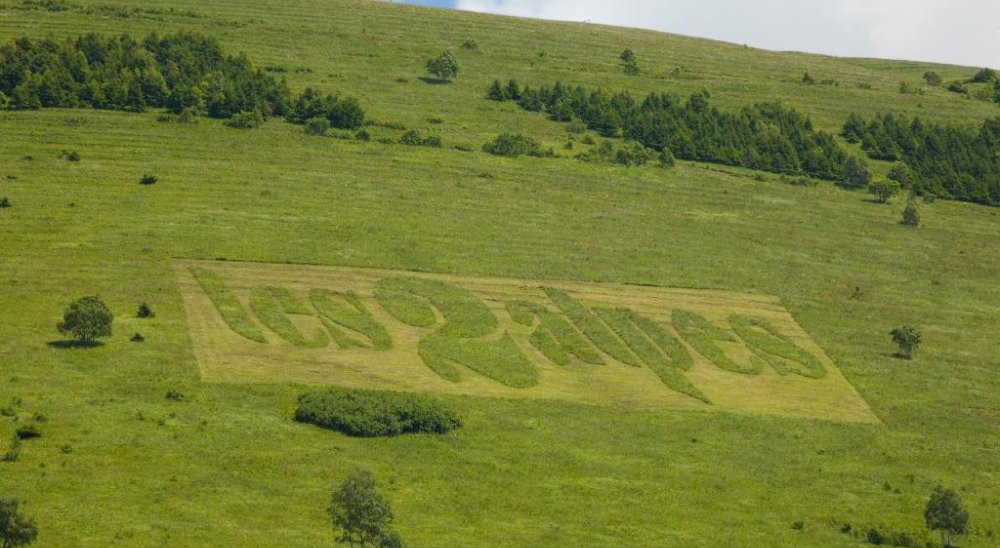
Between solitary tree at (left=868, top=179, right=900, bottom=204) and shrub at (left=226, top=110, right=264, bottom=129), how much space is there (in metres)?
69.4

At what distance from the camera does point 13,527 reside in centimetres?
7425

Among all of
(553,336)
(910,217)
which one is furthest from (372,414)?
(910,217)

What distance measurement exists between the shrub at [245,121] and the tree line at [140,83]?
2443 millimetres

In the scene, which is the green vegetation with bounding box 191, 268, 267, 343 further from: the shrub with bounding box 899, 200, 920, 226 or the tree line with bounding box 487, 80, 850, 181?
the shrub with bounding box 899, 200, 920, 226

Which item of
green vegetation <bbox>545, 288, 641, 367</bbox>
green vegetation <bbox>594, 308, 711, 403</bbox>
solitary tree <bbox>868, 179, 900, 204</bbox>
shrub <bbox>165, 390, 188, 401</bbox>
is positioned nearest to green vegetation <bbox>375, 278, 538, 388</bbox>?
green vegetation <bbox>545, 288, 641, 367</bbox>

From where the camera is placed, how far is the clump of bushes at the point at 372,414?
101 meters

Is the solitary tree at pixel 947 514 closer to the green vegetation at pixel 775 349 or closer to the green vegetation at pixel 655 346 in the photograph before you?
the green vegetation at pixel 655 346

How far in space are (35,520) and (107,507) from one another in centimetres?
450

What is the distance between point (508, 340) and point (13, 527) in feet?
177

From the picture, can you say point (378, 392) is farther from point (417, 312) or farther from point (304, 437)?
point (417, 312)

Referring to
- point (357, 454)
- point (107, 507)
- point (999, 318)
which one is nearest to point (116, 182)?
point (357, 454)

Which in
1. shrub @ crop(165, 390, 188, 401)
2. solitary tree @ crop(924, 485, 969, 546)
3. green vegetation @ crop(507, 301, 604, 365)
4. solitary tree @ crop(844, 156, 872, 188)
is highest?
solitary tree @ crop(844, 156, 872, 188)

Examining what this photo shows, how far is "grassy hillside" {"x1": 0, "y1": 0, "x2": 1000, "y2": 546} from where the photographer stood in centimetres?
8919

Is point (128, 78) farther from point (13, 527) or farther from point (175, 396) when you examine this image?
point (13, 527)
